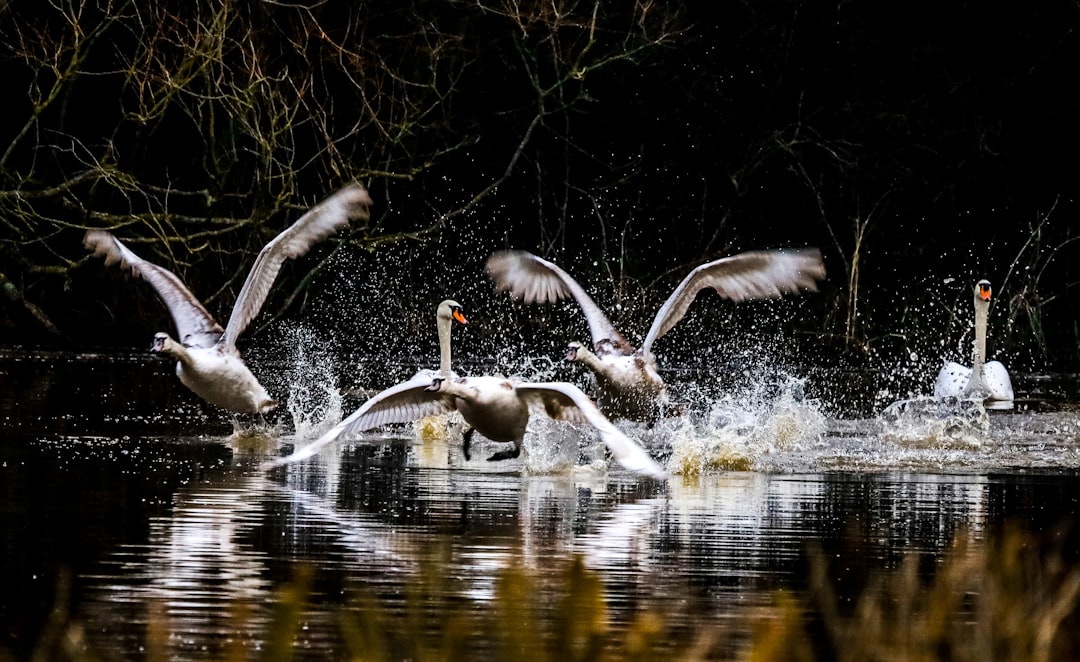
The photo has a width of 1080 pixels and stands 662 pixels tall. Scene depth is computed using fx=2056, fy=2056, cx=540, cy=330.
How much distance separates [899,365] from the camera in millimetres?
22812

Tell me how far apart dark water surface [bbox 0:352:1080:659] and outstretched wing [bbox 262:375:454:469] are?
0.29 m

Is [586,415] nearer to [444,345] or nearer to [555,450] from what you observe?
[555,450]

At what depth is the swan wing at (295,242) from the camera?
13.6m

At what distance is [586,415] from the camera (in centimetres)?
1056

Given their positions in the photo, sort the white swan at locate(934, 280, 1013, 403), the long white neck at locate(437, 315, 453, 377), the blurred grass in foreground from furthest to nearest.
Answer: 1. the white swan at locate(934, 280, 1013, 403)
2. the long white neck at locate(437, 315, 453, 377)
3. the blurred grass in foreground

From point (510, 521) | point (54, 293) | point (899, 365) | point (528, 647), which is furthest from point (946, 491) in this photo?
point (54, 293)

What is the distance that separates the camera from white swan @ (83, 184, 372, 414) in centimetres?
1356

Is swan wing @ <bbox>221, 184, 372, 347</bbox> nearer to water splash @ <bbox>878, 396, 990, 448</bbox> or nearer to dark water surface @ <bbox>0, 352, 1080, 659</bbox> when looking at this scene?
dark water surface @ <bbox>0, 352, 1080, 659</bbox>

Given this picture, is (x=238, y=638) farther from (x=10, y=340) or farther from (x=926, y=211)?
(x=926, y=211)

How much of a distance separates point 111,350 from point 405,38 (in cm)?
485

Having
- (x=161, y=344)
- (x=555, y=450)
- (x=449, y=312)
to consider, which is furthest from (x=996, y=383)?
(x=161, y=344)

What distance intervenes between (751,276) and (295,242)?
3096 mm

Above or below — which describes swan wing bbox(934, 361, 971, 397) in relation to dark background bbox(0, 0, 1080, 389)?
below

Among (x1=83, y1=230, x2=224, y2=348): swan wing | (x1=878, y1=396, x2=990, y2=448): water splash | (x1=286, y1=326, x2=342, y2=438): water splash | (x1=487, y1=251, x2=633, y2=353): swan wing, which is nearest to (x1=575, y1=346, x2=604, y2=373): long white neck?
(x1=487, y1=251, x2=633, y2=353): swan wing
